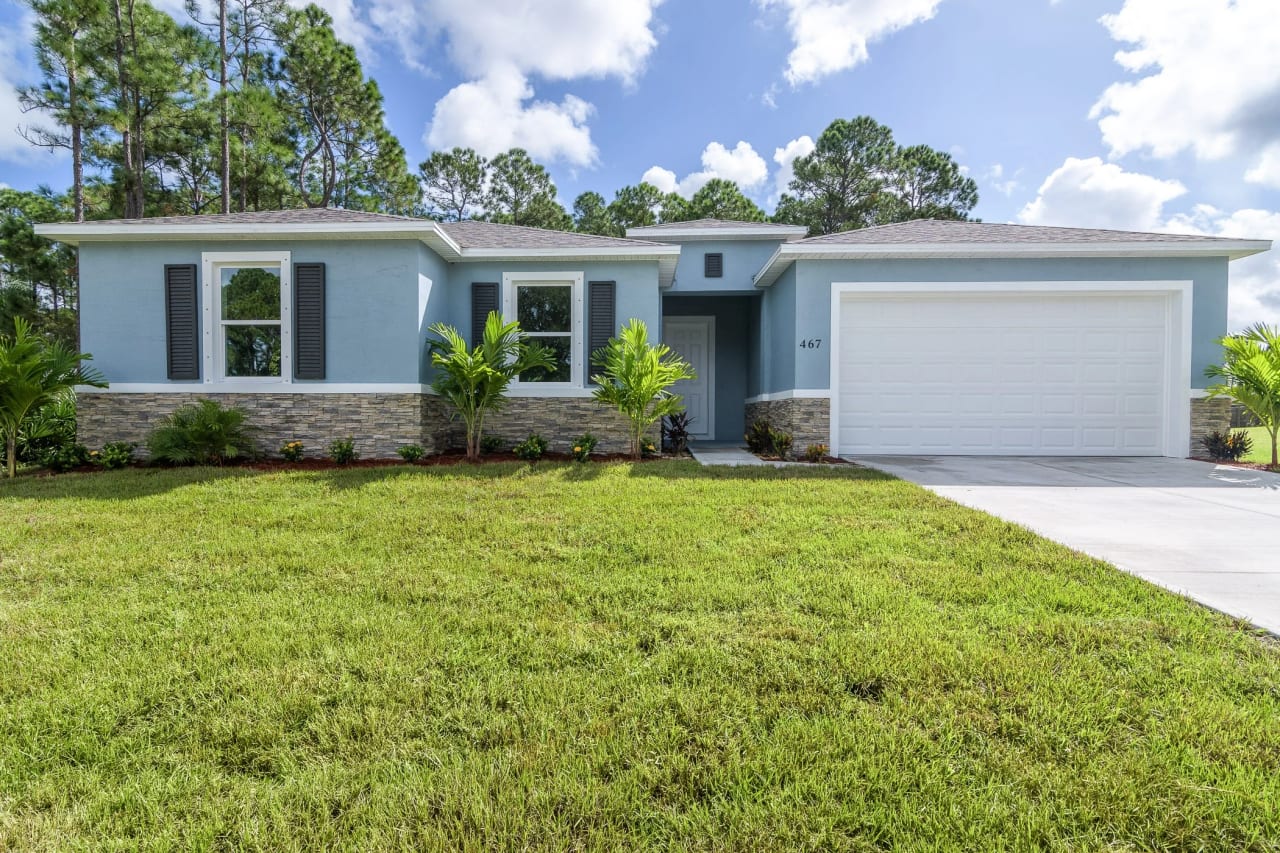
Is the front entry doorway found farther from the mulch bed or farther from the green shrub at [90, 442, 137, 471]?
the green shrub at [90, 442, 137, 471]

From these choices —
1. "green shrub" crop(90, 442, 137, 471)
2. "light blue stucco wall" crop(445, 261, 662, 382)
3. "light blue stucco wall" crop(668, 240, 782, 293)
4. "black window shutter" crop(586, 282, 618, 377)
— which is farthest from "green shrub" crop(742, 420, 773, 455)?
"green shrub" crop(90, 442, 137, 471)

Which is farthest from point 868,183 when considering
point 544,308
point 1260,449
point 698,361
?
point 544,308

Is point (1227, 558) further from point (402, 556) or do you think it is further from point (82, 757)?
point (82, 757)

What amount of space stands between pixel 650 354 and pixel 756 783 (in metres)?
6.10

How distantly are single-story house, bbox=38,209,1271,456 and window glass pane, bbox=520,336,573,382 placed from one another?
37mm

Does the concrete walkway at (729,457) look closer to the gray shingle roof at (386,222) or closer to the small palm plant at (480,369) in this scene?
the small palm plant at (480,369)

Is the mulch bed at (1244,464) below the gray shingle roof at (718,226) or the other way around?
below

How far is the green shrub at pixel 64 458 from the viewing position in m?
6.89

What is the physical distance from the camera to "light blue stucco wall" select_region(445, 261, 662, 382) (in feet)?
27.7

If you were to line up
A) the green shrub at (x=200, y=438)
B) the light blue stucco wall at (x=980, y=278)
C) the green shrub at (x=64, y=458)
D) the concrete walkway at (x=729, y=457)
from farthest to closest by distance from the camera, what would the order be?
the light blue stucco wall at (x=980, y=278) → the concrete walkway at (x=729, y=457) → the green shrub at (x=64, y=458) → the green shrub at (x=200, y=438)

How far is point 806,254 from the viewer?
839 cm

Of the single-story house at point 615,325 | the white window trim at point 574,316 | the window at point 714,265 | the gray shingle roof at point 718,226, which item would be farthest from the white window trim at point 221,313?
the window at point 714,265

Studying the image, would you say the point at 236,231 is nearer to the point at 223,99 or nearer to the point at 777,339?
the point at 777,339

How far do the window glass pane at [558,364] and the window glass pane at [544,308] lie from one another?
7.1 inches
